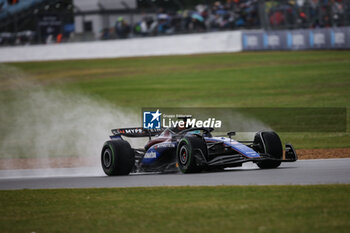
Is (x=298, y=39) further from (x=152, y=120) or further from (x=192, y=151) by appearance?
(x=192, y=151)

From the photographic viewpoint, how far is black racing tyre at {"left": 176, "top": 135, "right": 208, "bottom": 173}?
1198cm

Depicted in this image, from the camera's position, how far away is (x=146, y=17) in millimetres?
47719

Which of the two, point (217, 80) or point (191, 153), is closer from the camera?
point (191, 153)

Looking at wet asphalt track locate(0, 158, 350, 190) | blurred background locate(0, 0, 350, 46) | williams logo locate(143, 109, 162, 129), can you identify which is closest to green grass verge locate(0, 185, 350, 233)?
wet asphalt track locate(0, 158, 350, 190)

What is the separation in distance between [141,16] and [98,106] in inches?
652

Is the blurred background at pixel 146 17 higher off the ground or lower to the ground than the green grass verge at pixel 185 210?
higher

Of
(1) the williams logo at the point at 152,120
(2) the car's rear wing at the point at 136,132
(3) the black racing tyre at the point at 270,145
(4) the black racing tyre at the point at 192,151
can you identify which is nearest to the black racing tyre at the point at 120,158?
(1) the williams logo at the point at 152,120

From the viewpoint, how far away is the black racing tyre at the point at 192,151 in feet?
39.3

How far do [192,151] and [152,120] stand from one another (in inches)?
87.1

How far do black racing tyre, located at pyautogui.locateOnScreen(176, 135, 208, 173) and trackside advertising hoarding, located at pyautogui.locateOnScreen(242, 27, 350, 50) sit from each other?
2779 cm

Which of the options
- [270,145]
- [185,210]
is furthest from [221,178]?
[185,210]

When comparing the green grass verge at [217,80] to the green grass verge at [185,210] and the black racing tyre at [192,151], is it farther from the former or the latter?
the green grass verge at [185,210]

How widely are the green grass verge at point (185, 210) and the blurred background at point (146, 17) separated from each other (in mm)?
30878

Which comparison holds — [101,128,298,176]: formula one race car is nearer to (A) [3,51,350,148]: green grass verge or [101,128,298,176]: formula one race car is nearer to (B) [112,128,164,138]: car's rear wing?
(B) [112,128,164,138]: car's rear wing
